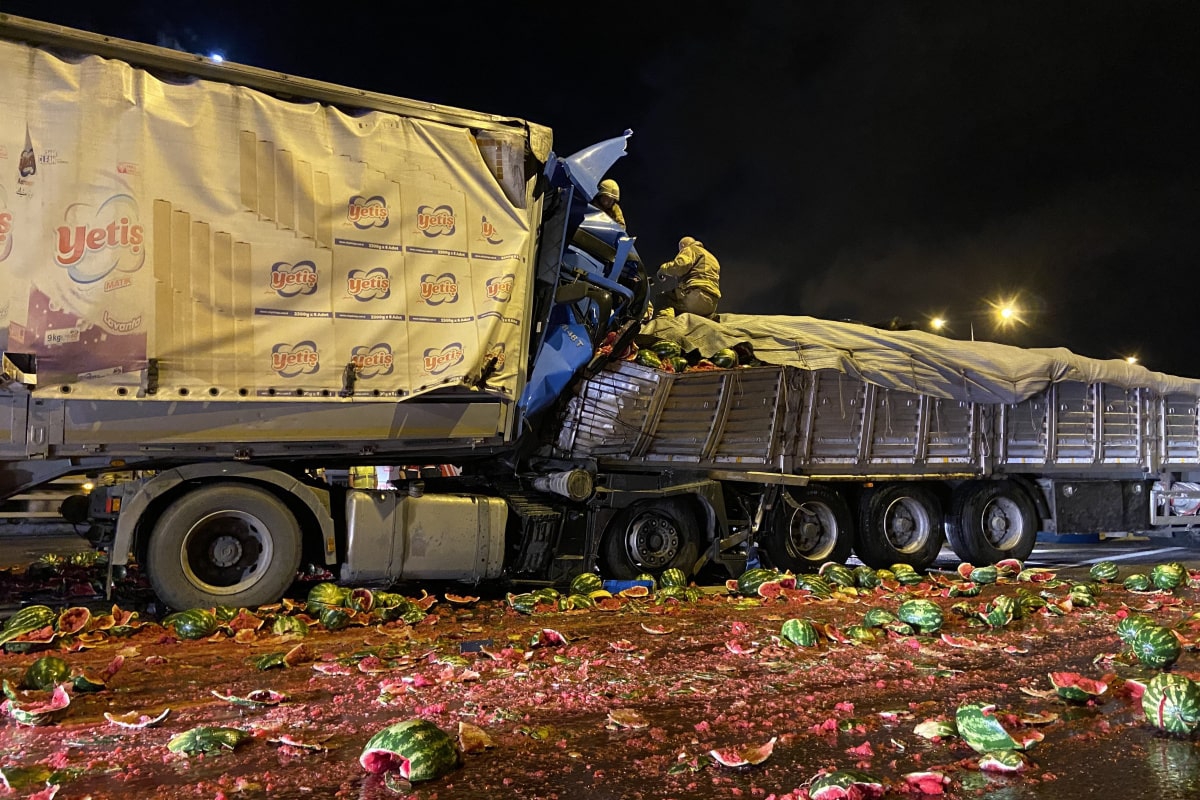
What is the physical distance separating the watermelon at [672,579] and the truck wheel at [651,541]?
379mm

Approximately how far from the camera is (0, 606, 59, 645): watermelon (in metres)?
5.25

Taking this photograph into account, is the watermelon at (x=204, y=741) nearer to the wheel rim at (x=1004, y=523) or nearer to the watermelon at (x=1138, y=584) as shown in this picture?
the watermelon at (x=1138, y=584)

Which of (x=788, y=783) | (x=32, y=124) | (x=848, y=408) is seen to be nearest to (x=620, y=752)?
(x=788, y=783)

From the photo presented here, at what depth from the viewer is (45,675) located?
174 inches

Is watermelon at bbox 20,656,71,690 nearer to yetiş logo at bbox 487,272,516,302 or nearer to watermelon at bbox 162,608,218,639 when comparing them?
watermelon at bbox 162,608,218,639

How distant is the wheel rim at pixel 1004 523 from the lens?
10672 mm

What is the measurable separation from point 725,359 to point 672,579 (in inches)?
105

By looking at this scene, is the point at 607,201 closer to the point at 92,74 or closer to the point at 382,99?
the point at 382,99

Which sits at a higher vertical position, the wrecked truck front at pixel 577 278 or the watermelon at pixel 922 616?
the wrecked truck front at pixel 577 278

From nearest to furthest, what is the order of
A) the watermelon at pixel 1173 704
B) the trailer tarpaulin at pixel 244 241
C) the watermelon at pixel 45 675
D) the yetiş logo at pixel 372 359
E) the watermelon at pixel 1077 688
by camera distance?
the watermelon at pixel 1173 704 → the watermelon at pixel 1077 688 → the watermelon at pixel 45 675 → the trailer tarpaulin at pixel 244 241 → the yetiş logo at pixel 372 359

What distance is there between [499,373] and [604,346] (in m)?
1.79

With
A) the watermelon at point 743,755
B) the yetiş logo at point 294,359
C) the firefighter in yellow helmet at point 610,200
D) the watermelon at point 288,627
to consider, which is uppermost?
the firefighter in yellow helmet at point 610,200

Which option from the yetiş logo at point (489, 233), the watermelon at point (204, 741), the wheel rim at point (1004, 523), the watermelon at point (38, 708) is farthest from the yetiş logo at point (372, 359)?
the wheel rim at point (1004, 523)

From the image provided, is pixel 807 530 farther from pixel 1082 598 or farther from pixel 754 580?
pixel 1082 598
